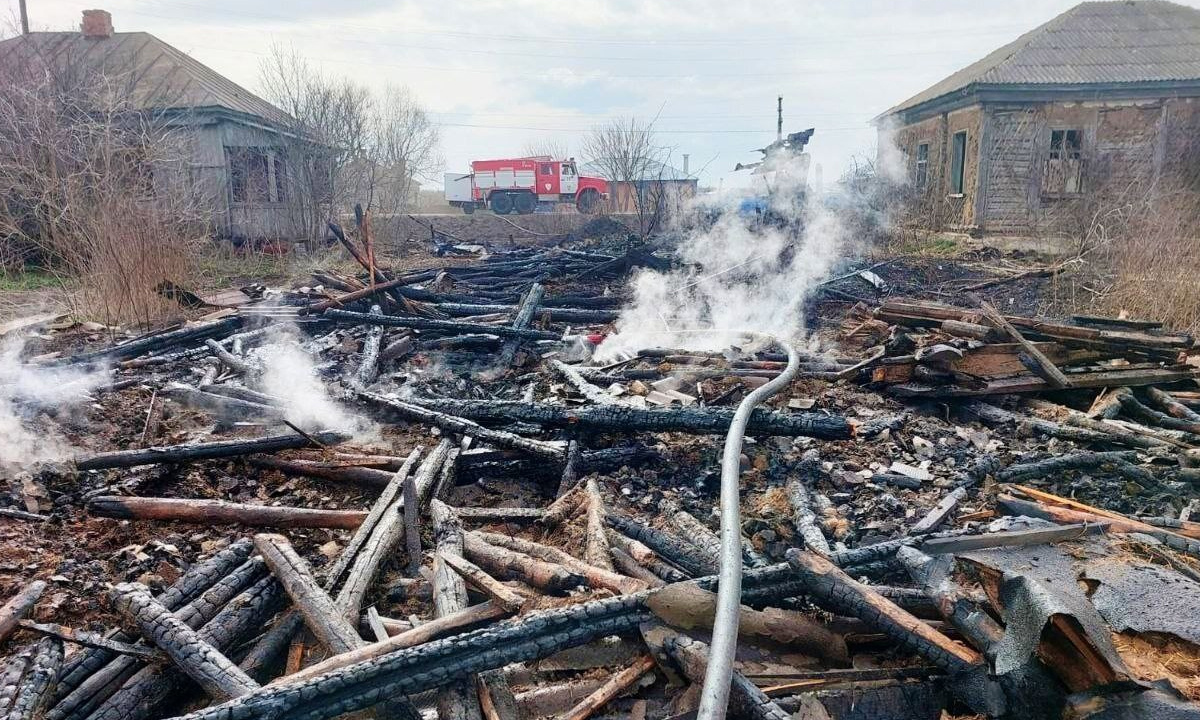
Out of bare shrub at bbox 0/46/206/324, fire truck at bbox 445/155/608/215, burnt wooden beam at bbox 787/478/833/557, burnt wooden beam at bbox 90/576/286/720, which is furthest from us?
fire truck at bbox 445/155/608/215

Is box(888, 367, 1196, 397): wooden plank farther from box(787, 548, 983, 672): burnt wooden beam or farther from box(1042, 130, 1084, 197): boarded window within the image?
box(1042, 130, 1084, 197): boarded window

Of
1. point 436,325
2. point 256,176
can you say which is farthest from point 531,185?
point 436,325

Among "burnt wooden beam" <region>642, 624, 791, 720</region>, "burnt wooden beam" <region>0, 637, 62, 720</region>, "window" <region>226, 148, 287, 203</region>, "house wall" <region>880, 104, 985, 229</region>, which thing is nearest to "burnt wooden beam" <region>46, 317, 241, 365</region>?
"burnt wooden beam" <region>0, 637, 62, 720</region>

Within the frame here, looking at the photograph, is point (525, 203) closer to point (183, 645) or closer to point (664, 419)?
point (664, 419)

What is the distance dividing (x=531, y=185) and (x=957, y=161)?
16.7 meters

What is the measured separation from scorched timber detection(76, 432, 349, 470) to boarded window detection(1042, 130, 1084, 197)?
1922cm

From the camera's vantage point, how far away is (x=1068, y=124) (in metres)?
17.3

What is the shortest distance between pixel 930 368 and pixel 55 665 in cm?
648

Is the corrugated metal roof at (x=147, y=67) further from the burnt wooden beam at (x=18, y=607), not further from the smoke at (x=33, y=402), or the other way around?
the burnt wooden beam at (x=18, y=607)

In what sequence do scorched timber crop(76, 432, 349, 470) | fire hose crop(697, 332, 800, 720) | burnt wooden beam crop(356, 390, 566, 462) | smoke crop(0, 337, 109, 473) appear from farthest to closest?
burnt wooden beam crop(356, 390, 566, 462)
smoke crop(0, 337, 109, 473)
scorched timber crop(76, 432, 349, 470)
fire hose crop(697, 332, 800, 720)

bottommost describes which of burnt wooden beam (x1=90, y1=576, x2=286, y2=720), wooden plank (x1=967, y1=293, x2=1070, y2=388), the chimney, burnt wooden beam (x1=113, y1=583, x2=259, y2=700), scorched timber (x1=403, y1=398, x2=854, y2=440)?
burnt wooden beam (x1=90, y1=576, x2=286, y2=720)

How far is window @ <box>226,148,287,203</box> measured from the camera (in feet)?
63.6

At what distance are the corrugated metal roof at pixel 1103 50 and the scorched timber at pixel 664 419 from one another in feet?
53.6

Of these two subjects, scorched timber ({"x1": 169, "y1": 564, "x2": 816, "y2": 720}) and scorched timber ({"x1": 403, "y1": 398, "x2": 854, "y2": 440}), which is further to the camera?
scorched timber ({"x1": 403, "y1": 398, "x2": 854, "y2": 440})
